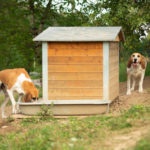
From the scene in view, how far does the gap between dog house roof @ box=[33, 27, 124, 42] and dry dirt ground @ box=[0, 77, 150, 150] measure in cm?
193

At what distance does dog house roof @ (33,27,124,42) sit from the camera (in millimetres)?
13914

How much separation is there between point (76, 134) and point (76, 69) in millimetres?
4474

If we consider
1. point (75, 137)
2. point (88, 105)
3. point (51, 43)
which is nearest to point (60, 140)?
point (75, 137)

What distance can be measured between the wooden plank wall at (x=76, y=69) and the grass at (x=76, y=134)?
220cm

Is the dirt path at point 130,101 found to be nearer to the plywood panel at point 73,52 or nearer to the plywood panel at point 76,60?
the plywood panel at point 76,60

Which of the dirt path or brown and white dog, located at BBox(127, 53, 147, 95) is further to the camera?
brown and white dog, located at BBox(127, 53, 147, 95)

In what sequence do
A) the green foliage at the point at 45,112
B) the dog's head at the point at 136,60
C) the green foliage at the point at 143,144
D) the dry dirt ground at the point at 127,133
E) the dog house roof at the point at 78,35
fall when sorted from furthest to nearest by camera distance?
the dog's head at the point at 136,60, the dog house roof at the point at 78,35, the green foliage at the point at 45,112, the dry dirt ground at the point at 127,133, the green foliage at the point at 143,144

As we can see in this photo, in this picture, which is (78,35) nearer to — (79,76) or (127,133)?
(79,76)

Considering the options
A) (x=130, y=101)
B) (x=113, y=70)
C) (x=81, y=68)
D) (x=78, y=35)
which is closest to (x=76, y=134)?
(x=81, y=68)

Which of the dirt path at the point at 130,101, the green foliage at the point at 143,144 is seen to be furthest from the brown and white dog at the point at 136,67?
the green foliage at the point at 143,144

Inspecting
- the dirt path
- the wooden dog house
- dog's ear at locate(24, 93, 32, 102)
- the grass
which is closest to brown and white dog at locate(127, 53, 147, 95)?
the dirt path

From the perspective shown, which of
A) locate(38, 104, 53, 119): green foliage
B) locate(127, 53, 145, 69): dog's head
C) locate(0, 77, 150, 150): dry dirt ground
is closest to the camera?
locate(0, 77, 150, 150): dry dirt ground

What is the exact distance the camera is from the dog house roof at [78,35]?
13914mm

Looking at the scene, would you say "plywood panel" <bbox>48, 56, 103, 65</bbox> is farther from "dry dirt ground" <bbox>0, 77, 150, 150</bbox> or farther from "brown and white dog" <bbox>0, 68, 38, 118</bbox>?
"dry dirt ground" <bbox>0, 77, 150, 150</bbox>
